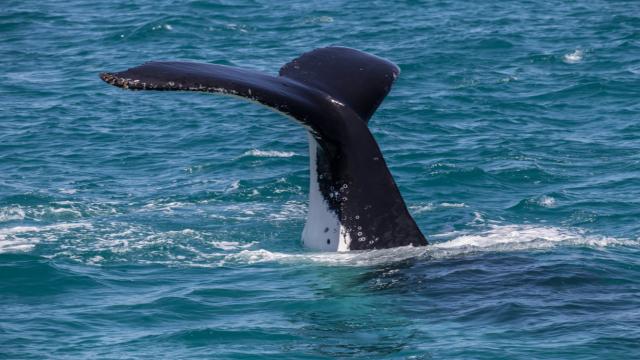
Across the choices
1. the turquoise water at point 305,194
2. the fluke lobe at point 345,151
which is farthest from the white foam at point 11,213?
the fluke lobe at point 345,151

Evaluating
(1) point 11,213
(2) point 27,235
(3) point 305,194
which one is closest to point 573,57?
(3) point 305,194

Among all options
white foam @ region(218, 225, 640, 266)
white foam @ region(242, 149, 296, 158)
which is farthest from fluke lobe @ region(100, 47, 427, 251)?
white foam @ region(242, 149, 296, 158)

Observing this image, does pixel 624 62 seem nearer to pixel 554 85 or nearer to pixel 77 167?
pixel 554 85

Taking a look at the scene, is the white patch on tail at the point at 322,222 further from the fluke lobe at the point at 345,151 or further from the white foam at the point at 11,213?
the white foam at the point at 11,213

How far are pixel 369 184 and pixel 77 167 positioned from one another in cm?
942

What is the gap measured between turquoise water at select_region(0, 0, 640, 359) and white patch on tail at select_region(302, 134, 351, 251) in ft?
0.53

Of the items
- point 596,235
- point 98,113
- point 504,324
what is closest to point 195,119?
point 98,113

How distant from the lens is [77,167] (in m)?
20.7

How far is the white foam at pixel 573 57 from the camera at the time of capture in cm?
2872

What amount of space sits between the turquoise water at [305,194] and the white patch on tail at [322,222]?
16 cm

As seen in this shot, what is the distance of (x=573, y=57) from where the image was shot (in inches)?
1144

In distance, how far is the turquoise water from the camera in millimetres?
11578

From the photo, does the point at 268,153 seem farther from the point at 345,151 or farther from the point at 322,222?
the point at 345,151

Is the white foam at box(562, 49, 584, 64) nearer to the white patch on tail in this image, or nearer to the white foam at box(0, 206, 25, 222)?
the white foam at box(0, 206, 25, 222)
